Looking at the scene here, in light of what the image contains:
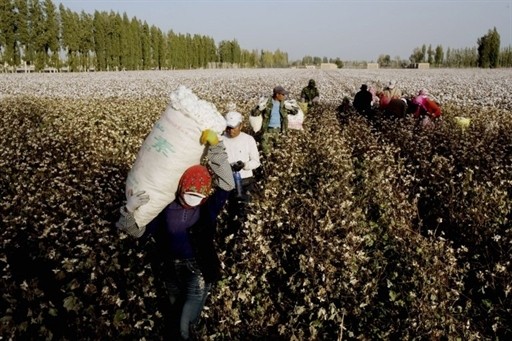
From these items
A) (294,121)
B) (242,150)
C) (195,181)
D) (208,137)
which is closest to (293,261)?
(242,150)

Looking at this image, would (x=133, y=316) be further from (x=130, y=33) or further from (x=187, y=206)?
(x=130, y=33)

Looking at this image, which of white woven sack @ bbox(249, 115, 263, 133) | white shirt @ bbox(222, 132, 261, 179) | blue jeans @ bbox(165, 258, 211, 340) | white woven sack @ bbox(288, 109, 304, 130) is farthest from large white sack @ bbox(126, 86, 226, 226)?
white woven sack @ bbox(288, 109, 304, 130)

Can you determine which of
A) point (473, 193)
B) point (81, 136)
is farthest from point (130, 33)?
point (473, 193)

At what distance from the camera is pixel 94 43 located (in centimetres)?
6956

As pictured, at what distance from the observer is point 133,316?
3.81 m

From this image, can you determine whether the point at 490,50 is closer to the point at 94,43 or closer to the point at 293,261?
the point at 94,43

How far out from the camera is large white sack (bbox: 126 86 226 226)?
304 cm

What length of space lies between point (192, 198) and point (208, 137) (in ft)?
1.51

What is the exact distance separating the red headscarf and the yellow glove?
0.65 ft

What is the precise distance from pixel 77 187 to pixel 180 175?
16.1 ft

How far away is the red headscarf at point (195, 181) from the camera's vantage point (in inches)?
122

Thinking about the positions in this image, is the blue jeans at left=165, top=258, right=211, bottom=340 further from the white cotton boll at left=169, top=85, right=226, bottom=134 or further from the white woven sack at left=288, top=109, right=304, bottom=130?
the white woven sack at left=288, top=109, right=304, bottom=130

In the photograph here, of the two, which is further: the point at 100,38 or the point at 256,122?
the point at 100,38

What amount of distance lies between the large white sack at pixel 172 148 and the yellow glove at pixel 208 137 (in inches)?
1.1
